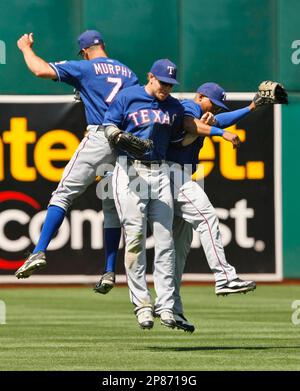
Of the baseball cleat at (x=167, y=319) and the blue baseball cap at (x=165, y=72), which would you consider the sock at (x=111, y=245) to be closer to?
the baseball cleat at (x=167, y=319)

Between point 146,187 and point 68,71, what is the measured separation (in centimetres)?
136

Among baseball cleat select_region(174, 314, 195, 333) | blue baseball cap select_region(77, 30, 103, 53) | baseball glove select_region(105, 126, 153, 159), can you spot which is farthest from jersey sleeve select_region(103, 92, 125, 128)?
baseball cleat select_region(174, 314, 195, 333)

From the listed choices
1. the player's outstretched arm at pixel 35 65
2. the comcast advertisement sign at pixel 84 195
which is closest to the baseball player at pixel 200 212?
the player's outstretched arm at pixel 35 65

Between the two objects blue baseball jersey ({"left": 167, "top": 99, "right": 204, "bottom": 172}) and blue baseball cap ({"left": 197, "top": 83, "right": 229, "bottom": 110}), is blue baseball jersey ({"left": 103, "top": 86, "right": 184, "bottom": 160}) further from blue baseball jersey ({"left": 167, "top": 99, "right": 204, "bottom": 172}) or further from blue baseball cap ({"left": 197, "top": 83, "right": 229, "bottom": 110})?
blue baseball cap ({"left": 197, "top": 83, "right": 229, "bottom": 110})

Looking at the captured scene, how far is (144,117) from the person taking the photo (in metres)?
10.5

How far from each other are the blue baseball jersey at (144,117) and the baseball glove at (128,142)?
0.12 metres

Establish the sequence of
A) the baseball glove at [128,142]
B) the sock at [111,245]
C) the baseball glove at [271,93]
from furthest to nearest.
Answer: the sock at [111,245] → the baseball glove at [271,93] → the baseball glove at [128,142]

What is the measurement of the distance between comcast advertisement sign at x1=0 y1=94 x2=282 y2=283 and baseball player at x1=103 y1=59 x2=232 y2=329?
616 cm

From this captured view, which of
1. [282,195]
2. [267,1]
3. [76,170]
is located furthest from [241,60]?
[76,170]

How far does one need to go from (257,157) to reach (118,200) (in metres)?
6.72

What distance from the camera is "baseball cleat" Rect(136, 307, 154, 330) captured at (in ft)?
33.9

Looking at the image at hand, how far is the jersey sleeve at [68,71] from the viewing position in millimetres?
11062

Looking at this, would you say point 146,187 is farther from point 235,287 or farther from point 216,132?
point 235,287

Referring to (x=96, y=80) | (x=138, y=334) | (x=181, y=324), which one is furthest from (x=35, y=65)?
(x=138, y=334)
